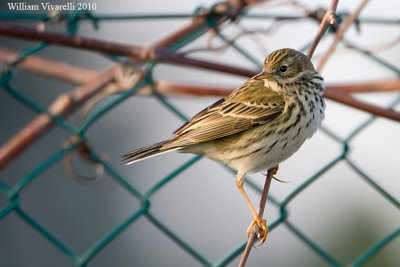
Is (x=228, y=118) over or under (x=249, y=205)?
over

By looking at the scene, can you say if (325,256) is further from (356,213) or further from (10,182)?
(10,182)

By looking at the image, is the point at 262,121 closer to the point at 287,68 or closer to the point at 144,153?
the point at 287,68

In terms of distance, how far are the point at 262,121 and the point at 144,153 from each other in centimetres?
73

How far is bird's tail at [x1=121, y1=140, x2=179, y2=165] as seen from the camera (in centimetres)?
374

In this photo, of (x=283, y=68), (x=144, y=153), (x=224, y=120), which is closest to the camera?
(x=144, y=153)

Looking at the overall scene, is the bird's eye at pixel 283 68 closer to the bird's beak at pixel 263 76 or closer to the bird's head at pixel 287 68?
the bird's head at pixel 287 68

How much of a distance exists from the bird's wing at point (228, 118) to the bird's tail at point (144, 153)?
0.15 meters

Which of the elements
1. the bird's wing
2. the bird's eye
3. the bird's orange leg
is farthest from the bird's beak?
the bird's orange leg

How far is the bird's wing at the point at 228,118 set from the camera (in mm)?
4211

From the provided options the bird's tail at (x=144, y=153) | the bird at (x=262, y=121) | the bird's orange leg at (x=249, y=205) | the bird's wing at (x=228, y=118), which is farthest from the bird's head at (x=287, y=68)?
the bird's tail at (x=144, y=153)

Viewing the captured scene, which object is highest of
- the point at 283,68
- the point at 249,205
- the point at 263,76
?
the point at 283,68

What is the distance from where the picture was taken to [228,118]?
4.37 m

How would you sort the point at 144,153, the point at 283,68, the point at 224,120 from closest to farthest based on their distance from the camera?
the point at 144,153 < the point at 283,68 < the point at 224,120

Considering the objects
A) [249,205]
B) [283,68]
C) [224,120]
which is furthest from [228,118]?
[249,205]
